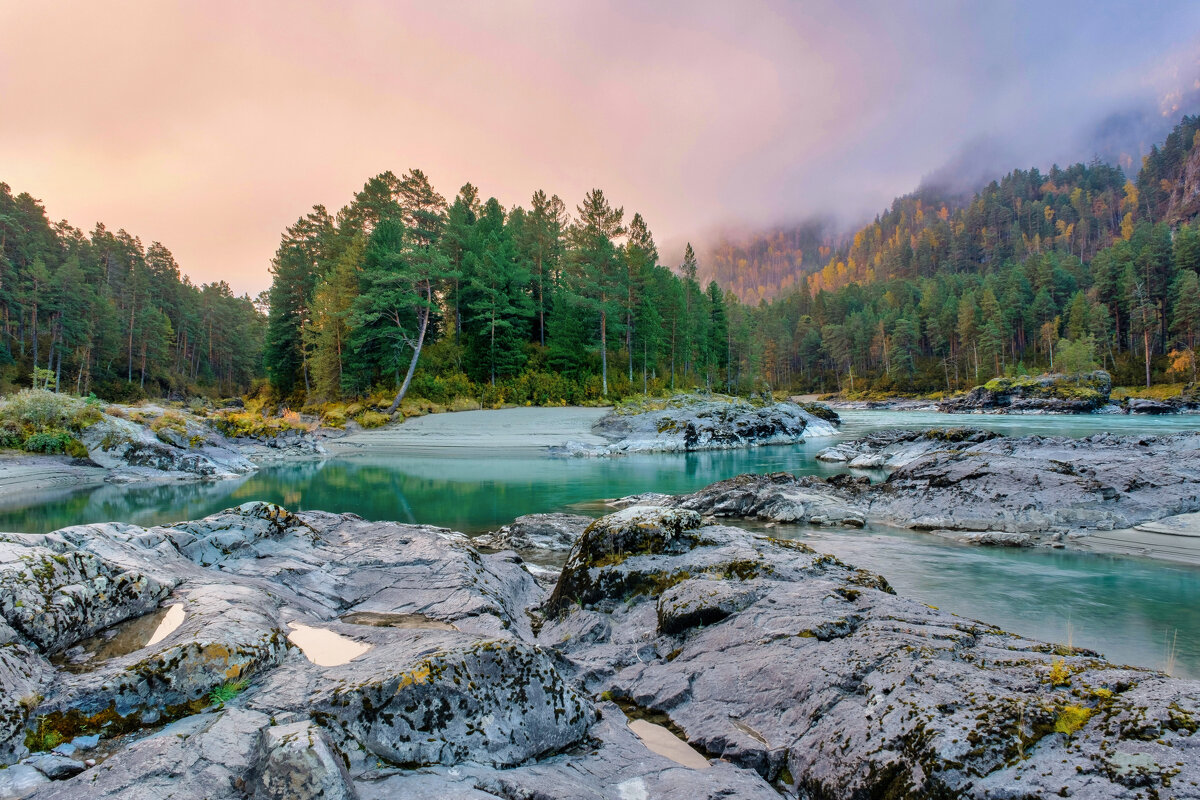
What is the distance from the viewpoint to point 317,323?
41.4m

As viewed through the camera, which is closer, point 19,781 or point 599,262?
point 19,781

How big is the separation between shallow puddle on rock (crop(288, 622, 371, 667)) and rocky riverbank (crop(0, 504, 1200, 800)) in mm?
31

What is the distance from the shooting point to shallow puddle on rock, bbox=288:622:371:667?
3.90 metres

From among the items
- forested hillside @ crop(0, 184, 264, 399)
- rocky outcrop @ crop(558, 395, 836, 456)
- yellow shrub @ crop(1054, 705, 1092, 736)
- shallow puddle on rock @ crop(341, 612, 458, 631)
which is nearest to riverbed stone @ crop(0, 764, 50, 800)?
shallow puddle on rock @ crop(341, 612, 458, 631)

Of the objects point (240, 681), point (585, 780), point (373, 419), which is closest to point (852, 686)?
point (585, 780)

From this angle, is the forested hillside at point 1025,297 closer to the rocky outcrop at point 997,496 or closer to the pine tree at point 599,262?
the pine tree at point 599,262

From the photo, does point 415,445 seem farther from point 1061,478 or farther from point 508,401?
point 1061,478

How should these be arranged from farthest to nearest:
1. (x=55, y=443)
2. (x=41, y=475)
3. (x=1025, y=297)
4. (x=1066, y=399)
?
(x=1025, y=297) < (x=1066, y=399) < (x=55, y=443) < (x=41, y=475)

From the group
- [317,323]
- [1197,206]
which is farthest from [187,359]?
[1197,206]

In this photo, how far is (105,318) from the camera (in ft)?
141

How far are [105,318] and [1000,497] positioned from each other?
2334 inches

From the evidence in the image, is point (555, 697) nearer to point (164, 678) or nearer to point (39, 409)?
point (164, 678)

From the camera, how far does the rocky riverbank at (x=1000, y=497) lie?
10.0 metres

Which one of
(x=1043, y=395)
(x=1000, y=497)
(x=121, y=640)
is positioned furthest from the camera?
(x=1043, y=395)
